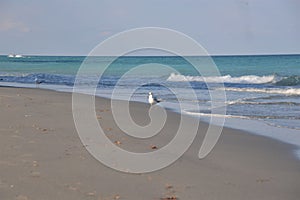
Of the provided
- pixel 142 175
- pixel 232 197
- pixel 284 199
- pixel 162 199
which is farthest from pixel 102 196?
pixel 284 199

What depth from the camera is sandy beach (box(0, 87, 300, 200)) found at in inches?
205

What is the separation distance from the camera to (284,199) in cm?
528

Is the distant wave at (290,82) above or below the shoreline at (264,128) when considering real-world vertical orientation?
above

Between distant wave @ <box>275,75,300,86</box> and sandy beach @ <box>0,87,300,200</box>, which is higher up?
distant wave @ <box>275,75,300,86</box>

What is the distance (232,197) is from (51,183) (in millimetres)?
2148

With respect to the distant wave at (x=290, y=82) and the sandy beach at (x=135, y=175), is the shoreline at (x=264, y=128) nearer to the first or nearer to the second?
the sandy beach at (x=135, y=175)

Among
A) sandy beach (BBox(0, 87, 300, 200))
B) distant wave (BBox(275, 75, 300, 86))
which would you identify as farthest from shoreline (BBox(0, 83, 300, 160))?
distant wave (BBox(275, 75, 300, 86))

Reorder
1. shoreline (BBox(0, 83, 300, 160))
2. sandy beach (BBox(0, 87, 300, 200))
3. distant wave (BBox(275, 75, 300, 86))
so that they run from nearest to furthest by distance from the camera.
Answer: sandy beach (BBox(0, 87, 300, 200)) < shoreline (BBox(0, 83, 300, 160)) < distant wave (BBox(275, 75, 300, 86))

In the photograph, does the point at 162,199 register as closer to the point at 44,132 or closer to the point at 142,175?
the point at 142,175

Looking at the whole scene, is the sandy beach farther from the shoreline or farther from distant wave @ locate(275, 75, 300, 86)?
distant wave @ locate(275, 75, 300, 86)

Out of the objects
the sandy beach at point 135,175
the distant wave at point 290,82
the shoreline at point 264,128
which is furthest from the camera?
the distant wave at point 290,82

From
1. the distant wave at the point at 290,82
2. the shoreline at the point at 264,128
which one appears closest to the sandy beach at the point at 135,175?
the shoreline at the point at 264,128

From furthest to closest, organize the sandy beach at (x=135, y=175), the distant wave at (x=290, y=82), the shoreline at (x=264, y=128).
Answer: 1. the distant wave at (x=290, y=82)
2. the shoreline at (x=264, y=128)
3. the sandy beach at (x=135, y=175)

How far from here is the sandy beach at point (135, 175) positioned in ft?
17.1
